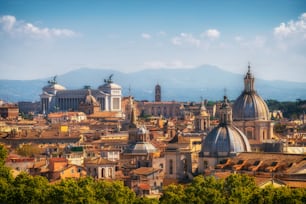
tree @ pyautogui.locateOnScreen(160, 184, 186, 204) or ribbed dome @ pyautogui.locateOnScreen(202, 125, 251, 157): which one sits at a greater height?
ribbed dome @ pyautogui.locateOnScreen(202, 125, 251, 157)

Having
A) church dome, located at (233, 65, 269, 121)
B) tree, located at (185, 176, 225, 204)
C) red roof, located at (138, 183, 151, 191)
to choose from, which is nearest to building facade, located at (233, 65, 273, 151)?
church dome, located at (233, 65, 269, 121)

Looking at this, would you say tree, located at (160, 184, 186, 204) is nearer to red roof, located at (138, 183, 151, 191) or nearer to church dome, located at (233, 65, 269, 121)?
red roof, located at (138, 183, 151, 191)

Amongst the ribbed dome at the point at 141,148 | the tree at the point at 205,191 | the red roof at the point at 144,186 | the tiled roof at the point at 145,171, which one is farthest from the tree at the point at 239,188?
the ribbed dome at the point at 141,148

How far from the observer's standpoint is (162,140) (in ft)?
378

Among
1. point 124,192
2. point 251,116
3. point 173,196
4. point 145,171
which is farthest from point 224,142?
point 251,116

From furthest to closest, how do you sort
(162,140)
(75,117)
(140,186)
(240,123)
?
(75,117)
(162,140)
(240,123)
(140,186)

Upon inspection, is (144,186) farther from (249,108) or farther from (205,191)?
(249,108)

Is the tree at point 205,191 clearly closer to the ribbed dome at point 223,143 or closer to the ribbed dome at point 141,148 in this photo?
the ribbed dome at point 223,143

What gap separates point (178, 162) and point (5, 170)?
15817mm

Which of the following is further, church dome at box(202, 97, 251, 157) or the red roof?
church dome at box(202, 97, 251, 157)

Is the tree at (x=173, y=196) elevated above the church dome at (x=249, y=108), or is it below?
below

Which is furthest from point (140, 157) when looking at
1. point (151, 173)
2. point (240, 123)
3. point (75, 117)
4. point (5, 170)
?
point (75, 117)

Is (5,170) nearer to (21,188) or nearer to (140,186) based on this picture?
(21,188)

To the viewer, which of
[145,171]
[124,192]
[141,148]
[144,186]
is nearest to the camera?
[124,192]
